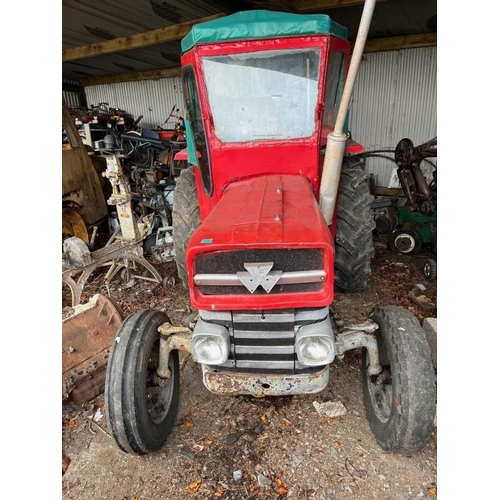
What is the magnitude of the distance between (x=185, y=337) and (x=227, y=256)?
28.4 inches

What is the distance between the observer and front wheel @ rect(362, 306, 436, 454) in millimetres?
1967

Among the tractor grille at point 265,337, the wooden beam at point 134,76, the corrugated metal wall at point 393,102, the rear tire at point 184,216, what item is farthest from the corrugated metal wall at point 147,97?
the tractor grille at point 265,337

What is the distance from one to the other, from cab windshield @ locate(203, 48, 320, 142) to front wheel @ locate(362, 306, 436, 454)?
5.17 feet

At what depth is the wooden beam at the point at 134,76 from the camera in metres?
9.02

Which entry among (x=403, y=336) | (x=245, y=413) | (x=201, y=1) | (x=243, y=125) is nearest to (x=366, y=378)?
(x=403, y=336)

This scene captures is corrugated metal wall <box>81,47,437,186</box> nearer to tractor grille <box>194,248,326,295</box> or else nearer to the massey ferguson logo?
tractor grille <box>194,248,326,295</box>

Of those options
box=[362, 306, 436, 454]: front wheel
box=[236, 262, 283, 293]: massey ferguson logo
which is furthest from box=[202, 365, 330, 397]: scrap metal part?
box=[236, 262, 283, 293]: massey ferguson logo

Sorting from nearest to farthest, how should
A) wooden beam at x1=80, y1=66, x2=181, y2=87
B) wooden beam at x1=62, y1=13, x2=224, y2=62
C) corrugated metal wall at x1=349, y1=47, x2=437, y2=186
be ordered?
wooden beam at x1=62, y1=13, x2=224, y2=62, corrugated metal wall at x1=349, y1=47, x2=437, y2=186, wooden beam at x1=80, y1=66, x2=181, y2=87

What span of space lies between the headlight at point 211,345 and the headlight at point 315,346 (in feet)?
1.26

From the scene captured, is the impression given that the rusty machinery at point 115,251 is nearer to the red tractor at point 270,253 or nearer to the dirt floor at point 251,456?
the red tractor at point 270,253

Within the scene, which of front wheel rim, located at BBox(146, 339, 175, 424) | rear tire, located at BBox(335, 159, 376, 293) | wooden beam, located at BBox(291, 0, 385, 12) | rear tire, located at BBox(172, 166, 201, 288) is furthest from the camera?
wooden beam, located at BBox(291, 0, 385, 12)

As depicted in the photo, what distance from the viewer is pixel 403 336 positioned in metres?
2.10

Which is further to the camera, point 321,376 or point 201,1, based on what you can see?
point 201,1

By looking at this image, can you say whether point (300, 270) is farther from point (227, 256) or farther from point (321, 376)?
point (321, 376)
